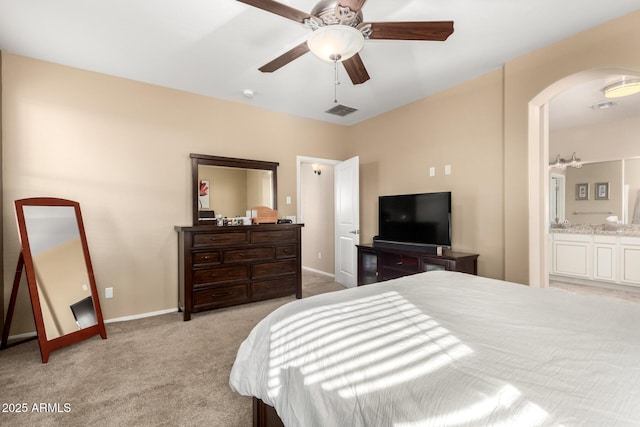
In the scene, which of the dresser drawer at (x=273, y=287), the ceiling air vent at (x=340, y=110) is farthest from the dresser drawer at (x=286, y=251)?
the ceiling air vent at (x=340, y=110)

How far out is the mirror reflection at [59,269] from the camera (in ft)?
8.41

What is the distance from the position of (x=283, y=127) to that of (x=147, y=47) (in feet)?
6.76

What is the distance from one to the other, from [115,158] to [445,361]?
3.78 meters

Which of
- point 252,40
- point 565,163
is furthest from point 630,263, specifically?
point 252,40

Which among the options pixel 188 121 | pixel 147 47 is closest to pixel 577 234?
pixel 188 121

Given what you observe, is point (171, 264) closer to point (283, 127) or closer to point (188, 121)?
point (188, 121)

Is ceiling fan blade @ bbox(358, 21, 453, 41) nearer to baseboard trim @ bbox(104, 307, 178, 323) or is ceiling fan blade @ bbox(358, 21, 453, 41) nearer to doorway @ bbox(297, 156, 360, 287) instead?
doorway @ bbox(297, 156, 360, 287)

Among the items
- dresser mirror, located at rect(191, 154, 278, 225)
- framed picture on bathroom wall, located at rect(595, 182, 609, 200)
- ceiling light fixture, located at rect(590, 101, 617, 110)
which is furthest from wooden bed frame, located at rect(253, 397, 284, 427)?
framed picture on bathroom wall, located at rect(595, 182, 609, 200)

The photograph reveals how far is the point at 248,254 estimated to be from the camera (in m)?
3.63

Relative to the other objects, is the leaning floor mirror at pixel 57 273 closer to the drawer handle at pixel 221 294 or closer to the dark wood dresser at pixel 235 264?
the dark wood dresser at pixel 235 264

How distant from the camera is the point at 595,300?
151 centimetres

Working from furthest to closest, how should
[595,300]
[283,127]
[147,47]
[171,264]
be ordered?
1. [283,127]
2. [171,264]
3. [147,47]
4. [595,300]

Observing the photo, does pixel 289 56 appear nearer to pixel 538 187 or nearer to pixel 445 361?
pixel 445 361

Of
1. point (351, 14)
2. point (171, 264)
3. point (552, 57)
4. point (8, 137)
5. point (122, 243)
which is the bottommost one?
point (171, 264)
